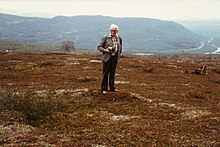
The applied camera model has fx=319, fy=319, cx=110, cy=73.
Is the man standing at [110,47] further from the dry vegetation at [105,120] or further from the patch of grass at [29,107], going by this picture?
the patch of grass at [29,107]

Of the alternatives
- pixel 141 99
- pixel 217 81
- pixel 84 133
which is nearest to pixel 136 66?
pixel 217 81

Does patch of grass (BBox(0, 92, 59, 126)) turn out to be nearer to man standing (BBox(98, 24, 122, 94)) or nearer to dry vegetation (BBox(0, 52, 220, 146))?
dry vegetation (BBox(0, 52, 220, 146))

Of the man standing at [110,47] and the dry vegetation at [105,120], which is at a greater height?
the man standing at [110,47]

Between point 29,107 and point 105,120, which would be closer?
point 29,107

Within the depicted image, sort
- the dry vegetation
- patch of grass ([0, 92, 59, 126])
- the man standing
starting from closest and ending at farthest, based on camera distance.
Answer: the dry vegetation
patch of grass ([0, 92, 59, 126])
the man standing

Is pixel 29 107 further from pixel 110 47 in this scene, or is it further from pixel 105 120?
pixel 110 47

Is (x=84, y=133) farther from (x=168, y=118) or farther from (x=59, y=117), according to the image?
(x=168, y=118)

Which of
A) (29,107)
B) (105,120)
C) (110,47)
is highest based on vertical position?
(110,47)

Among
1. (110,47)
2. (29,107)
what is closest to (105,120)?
(29,107)

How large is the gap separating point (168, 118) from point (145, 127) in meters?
3.38

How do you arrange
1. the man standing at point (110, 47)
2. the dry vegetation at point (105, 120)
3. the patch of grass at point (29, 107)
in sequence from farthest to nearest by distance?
the man standing at point (110, 47) < the patch of grass at point (29, 107) < the dry vegetation at point (105, 120)

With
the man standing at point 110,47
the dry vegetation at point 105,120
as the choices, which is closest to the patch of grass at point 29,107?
the dry vegetation at point 105,120

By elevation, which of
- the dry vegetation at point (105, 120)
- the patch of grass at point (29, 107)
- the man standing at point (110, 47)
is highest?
the man standing at point (110, 47)

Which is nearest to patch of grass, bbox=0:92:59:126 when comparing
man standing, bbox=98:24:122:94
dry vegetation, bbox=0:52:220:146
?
dry vegetation, bbox=0:52:220:146
